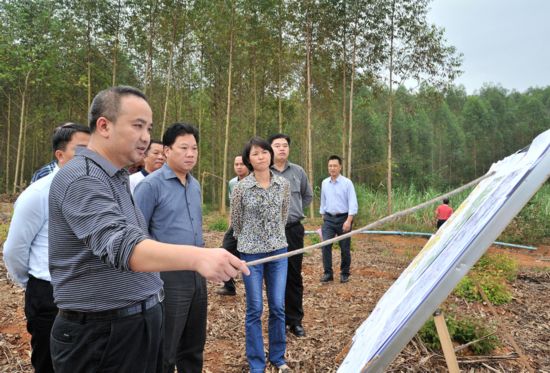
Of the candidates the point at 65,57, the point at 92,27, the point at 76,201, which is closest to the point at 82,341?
the point at 76,201

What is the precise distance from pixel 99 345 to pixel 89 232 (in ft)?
1.49

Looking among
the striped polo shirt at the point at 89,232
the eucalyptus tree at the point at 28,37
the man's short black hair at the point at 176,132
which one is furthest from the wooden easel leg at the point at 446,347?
the eucalyptus tree at the point at 28,37

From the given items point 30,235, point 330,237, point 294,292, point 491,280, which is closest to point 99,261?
point 30,235

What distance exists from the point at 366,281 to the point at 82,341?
16.4 ft

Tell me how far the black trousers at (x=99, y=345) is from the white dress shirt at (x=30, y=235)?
90 centimetres

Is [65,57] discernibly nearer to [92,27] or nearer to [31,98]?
[92,27]

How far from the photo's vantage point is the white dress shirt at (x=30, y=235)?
81.4 inches

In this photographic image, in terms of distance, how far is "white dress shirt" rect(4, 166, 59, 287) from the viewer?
207cm

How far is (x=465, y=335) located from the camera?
3115 mm

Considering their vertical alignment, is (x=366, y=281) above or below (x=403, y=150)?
below

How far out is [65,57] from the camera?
15156 mm

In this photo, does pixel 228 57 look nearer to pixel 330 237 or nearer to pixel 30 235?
pixel 330 237

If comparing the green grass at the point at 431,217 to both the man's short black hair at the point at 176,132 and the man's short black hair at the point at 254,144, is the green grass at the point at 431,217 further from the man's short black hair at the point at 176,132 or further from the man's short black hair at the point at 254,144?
the man's short black hair at the point at 176,132

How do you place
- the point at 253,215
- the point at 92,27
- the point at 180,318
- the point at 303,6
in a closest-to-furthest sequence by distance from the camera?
the point at 180,318
the point at 253,215
the point at 303,6
the point at 92,27
